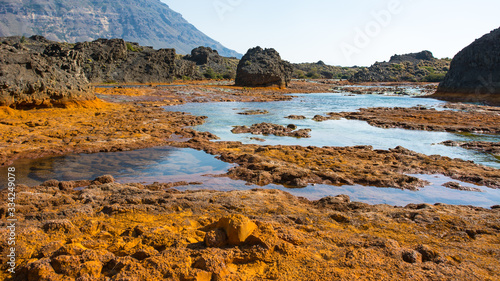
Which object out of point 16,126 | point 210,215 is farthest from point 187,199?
point 16,126

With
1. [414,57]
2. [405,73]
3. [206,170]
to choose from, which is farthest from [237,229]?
[414,57]

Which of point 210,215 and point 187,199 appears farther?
point 187,199

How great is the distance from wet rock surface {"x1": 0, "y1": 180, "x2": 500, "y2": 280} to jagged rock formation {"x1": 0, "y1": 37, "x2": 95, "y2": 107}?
11207 mm

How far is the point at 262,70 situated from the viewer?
155 feet

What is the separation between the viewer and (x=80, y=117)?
607 inches

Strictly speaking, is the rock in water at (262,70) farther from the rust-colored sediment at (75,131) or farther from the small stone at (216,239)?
the small stone at (216,239)

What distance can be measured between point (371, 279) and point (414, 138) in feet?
44.0

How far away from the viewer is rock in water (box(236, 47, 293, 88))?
4747 centimetres

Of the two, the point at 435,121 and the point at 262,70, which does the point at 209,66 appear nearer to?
the point at 262,70

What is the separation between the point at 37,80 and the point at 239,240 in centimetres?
1663

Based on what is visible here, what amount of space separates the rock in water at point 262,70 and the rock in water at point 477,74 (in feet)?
74.7

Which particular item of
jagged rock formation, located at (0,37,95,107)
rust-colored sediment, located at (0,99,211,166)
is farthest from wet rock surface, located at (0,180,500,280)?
jagged rock formation, located at (0,37,95,107)

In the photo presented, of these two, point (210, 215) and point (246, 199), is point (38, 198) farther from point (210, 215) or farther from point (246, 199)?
point (246, 199)

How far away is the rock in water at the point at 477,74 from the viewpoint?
33.3m
